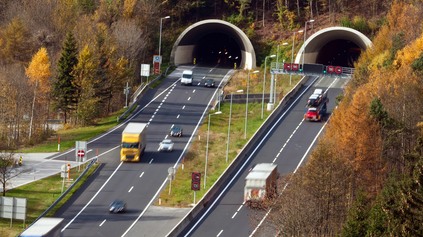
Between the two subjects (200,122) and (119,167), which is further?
(200,122)

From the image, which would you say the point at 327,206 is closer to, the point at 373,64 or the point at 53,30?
the point at 373,64

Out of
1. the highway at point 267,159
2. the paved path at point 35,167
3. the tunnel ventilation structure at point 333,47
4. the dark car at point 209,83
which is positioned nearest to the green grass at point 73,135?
the paved path at point 35,167

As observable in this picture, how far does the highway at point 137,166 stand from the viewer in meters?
75.3

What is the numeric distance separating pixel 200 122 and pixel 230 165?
15.4 m

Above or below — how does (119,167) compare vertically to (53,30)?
below

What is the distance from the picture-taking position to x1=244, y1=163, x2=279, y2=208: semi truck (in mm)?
76875

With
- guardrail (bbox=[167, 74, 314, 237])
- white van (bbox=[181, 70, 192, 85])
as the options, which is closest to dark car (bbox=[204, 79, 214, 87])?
white van (bbox=[181, 70, 192, 85])

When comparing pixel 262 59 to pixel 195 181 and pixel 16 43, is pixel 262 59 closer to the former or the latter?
pixel 16 43

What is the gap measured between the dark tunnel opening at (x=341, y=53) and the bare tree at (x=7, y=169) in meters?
53.2

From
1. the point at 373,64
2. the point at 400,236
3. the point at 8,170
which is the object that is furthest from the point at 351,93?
the point at 400,236

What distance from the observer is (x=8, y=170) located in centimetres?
8281

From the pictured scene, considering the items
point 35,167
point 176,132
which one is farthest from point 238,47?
point 35,167

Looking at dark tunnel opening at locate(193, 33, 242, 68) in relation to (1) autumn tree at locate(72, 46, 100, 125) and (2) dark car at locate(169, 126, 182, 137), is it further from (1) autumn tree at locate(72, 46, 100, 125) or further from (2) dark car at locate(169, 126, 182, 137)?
(2) dark car at locate(169, 126, 182, 137)

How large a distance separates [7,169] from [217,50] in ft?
203
